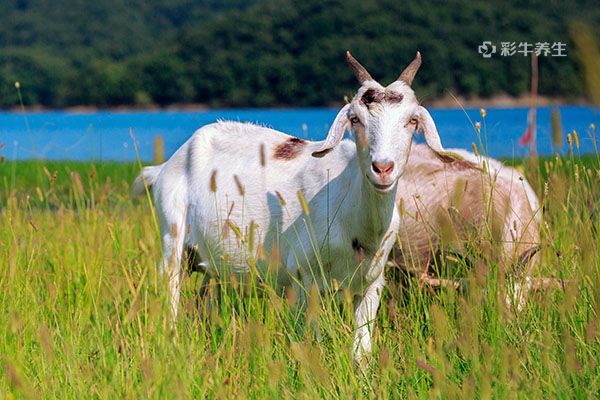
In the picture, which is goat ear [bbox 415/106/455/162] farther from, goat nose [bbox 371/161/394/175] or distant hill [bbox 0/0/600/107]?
distant hill [bbox 0/0/600/107]

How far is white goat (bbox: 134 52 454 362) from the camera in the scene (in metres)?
3.29

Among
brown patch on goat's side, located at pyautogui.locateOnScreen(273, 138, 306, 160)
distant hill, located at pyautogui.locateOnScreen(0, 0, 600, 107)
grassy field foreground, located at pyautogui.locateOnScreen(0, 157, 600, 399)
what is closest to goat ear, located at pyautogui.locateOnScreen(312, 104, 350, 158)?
grassy field foreground, located at pyautogui.locateOnScreen(0, 157, 600, 399)

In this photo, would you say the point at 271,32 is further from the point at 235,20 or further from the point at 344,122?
the point at 344,122

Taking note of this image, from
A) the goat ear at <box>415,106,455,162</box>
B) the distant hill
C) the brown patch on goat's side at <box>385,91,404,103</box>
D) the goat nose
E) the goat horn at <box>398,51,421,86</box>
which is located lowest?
the distant hill

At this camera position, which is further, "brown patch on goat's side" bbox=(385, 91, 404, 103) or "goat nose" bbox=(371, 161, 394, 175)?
"brown patch on goat's side" bbox=(385, 91, 404, 103)

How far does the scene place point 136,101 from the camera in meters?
56.3

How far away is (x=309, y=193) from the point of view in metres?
4.06

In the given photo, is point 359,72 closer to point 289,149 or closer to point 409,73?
point 409,73

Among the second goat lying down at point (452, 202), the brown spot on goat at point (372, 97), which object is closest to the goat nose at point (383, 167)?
the brown spot on goat at point (372, 97)

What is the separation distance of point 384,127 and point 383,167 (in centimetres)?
22

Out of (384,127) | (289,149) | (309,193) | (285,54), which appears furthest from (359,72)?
(285,54)

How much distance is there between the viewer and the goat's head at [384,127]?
10.2ft

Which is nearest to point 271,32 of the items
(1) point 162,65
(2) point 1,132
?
(1) point 162,65

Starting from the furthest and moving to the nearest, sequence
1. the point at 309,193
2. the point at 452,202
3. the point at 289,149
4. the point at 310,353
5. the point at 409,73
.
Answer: the point at 289,149, the point at 452,202, the point at 309,193, the point at 409,73, the point at 310,353
